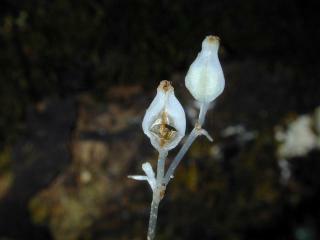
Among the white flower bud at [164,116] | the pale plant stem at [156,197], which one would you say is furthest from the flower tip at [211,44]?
the pale plant stem at [156,197]

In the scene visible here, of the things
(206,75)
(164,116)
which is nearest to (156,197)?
(164,116)

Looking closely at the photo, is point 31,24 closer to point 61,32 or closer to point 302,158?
point 61,32

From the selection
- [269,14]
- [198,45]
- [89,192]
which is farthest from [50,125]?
[269,14]

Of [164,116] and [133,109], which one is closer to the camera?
[164,116]

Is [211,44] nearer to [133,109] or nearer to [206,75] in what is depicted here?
[206,75]

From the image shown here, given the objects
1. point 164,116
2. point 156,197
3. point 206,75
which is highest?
point 206,75

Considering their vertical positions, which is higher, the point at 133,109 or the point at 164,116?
the point at 133,109
